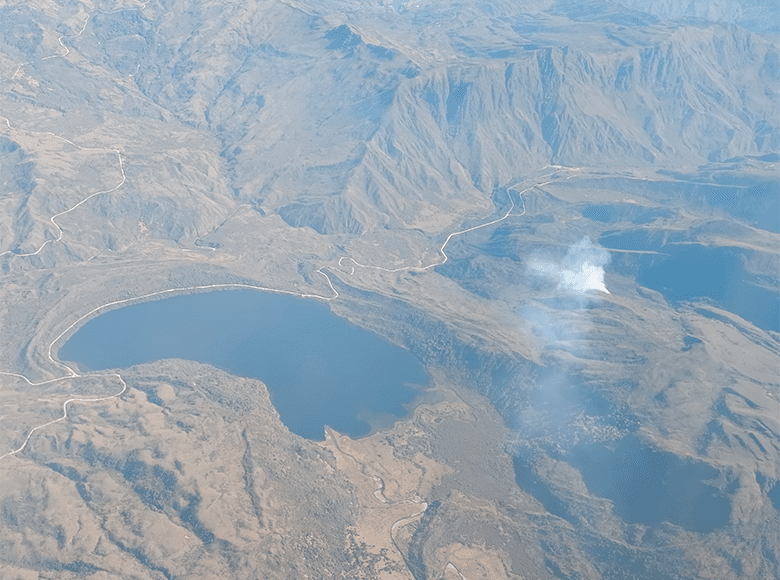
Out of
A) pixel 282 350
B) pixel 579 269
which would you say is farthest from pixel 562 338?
pixel 282 350

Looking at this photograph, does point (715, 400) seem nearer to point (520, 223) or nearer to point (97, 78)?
point (520, 223)

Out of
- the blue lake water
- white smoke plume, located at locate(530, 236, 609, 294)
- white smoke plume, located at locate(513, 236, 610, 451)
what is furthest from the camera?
white smoke plume, located at locate(530, 236, 609, 294)

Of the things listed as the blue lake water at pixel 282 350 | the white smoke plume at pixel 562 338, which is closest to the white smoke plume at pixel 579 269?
the white smoke plume at pixel 562 338

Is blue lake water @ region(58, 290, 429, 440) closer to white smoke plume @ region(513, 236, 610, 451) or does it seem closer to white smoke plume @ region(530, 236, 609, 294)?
white smoke plume @ region(513, 236, 610, 451)

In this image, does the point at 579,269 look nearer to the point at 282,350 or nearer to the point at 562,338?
the point at 562,338

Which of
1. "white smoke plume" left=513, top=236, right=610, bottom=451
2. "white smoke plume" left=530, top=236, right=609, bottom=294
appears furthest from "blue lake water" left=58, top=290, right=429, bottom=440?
"white smoke plume" left=530, top=236, right=609, bottom=294

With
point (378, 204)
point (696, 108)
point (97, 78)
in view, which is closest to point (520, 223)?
point (378, 204)
